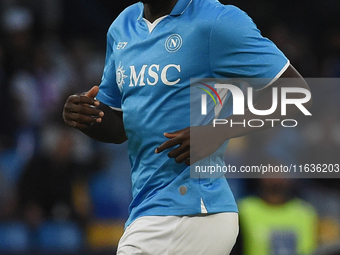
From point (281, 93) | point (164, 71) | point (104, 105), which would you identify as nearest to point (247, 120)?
point (281, 93)

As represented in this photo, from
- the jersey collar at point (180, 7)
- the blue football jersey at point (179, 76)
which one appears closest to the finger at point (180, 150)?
the blue football jersey at point (179, 76)

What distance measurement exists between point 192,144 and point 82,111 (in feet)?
1.91

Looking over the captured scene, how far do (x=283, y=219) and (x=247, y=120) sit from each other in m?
2.54

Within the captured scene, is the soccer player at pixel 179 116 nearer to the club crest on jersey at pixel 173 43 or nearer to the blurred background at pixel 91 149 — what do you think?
the club crest on jersey at pixel 173 43

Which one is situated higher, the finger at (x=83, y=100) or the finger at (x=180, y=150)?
the finger at (x=83, y=100)

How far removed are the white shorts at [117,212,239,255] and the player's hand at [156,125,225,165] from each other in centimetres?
25

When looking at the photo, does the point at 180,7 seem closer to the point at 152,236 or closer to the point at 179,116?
the point at 179,116

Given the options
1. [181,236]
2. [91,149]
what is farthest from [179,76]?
[91,149]

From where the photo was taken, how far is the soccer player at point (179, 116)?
2.26m

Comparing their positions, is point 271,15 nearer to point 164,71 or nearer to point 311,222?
point 311,222

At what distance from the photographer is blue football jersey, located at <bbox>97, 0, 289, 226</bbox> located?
89.9 inches

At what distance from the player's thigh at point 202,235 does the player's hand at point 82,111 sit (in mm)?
634

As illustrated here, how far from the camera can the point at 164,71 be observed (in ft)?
7.77

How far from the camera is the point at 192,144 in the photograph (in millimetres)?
2221
